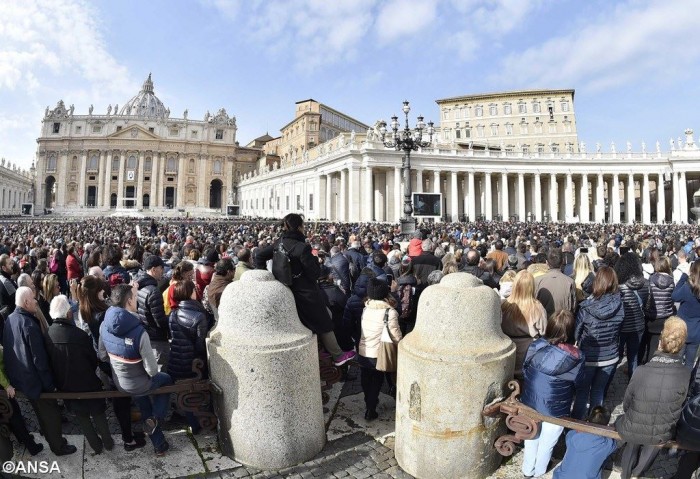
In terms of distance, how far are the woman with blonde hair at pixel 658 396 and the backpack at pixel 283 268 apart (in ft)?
9.94

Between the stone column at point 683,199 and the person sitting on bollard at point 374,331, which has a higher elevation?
the stone column at point 683,199

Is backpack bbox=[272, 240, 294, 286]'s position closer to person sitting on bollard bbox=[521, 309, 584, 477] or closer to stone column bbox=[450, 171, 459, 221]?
person sitting on bollard bbox=[521, 309, 584, 477]

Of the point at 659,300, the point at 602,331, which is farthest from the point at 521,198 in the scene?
the point at 602,331

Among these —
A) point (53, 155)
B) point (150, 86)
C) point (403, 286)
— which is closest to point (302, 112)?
point (53, 155)

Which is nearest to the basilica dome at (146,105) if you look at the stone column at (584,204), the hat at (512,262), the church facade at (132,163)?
the church facade at (132,163)

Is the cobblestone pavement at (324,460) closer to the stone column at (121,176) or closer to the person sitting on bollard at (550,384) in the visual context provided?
the person sitting on bollard at (550,384)

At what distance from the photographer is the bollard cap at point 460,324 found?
3.53 m

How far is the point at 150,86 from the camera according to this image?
109 meters

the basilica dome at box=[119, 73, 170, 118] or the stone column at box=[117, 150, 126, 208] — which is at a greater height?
the basilica dome at box=[119, 73, 170, 118]

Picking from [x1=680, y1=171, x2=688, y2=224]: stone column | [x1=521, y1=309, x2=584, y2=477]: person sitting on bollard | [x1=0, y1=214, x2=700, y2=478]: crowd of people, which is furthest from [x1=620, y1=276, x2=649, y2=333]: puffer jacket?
[x1=680, y1=171, x2=688, y2=224]: stone column

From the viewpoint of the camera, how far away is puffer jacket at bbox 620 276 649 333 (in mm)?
5188

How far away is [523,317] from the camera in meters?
4.40

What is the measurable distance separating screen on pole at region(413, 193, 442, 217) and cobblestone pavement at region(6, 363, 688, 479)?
19.0 metres

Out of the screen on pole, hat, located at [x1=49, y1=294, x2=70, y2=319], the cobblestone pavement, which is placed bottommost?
the cobblestone pavement
